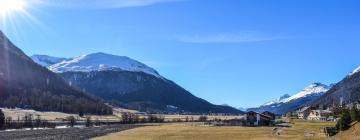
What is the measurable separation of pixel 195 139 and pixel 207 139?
2460 millimetres

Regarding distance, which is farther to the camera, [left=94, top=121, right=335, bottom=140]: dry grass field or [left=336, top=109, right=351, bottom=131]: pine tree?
[left=94, top=121, right=335, bottom=140]: dry grass field

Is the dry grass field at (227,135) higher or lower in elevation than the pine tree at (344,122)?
lower

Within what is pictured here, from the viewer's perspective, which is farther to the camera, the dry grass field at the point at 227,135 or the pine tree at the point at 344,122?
the dry grass field at the point at 227,135

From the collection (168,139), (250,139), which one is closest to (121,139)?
(168,139)

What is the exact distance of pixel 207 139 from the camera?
11175 cm

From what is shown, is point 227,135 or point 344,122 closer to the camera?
point 344,122

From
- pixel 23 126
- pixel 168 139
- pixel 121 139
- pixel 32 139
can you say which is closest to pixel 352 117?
pixel 168 139

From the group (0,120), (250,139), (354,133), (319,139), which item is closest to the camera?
(354,133)

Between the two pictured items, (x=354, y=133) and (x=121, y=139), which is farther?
(x=121, y=139)

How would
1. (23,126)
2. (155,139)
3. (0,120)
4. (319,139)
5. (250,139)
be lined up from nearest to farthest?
(319,139)
(250,139)
(155,139)
(0,120)
(23,126)

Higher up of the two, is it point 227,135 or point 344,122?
point 344,122

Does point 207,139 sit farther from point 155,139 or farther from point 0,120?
point 0,120

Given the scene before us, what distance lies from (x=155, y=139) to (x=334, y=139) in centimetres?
3955

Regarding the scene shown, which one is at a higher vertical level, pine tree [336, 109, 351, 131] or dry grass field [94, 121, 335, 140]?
pine tree [336, 109, 351, 131]
